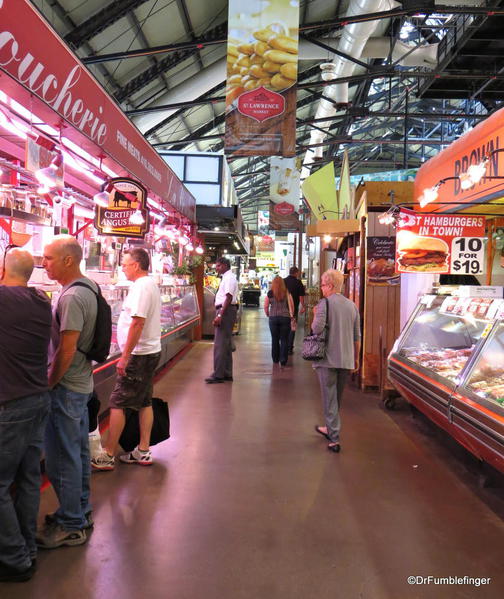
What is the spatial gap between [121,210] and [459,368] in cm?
394

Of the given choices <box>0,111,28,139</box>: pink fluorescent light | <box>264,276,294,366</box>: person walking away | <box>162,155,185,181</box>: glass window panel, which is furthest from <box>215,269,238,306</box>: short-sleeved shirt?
<box>162,155,185,181</box>: glass window panel

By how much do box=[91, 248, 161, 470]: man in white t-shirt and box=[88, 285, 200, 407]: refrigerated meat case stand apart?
788 mm

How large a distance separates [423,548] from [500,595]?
0.50 meters

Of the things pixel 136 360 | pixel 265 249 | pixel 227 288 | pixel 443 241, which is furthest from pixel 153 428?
pixel 265 249

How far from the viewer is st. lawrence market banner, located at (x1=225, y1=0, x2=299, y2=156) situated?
6.35 meters

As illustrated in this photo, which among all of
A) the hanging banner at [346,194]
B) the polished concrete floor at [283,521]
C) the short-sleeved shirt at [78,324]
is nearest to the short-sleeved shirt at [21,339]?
the short-sleeved shirt at [78,324]

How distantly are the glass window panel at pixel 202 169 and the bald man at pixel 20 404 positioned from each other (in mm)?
13140

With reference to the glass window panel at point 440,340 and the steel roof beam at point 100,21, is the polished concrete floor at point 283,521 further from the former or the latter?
the steel roof beam at point 100,21

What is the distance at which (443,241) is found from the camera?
611 cm

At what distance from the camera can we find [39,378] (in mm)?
2543

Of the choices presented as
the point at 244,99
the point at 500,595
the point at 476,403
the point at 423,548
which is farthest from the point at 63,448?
the point at 244,99

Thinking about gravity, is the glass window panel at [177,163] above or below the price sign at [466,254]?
above

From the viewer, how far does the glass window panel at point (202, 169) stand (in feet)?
49.7

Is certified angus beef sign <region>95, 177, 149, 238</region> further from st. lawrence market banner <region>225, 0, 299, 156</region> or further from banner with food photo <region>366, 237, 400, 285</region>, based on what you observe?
banner with food photo <region>366, 237, 400, 285</region>
